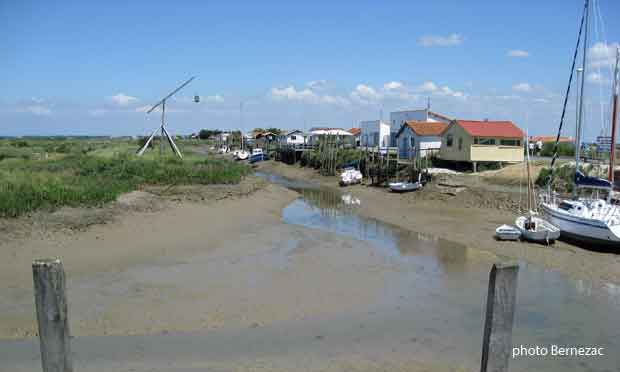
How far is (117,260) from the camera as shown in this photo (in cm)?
1459

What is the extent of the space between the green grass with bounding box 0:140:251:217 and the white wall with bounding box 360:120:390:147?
22.0 metres

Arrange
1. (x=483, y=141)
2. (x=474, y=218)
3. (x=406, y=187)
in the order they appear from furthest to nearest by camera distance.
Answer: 1. (x=483, y=141)
2. (x=406, y=187)
3. (x=474, y=218)

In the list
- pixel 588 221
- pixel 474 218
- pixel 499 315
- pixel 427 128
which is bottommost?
pixel 474 218

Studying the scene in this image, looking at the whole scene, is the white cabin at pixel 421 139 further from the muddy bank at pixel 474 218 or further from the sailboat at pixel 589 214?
the sailboat at pixel 589 214

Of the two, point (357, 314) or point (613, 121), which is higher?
point (613, 121)

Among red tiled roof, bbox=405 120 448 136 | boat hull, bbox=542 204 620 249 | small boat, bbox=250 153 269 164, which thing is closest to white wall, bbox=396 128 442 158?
red tiled roof, bbox=405 120 448 136

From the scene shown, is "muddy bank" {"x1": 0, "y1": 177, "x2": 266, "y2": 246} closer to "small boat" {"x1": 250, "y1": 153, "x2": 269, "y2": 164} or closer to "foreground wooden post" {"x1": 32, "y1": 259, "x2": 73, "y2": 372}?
"foreground wooden post" {"x1": 32, "y1": 259, "x2": 73, "y2": 372}

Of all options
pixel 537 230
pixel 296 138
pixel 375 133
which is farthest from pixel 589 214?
pixel 296 138

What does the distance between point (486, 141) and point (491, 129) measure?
1.17 metres

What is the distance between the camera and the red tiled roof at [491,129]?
35350 mm

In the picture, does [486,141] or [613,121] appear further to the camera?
[486,141]

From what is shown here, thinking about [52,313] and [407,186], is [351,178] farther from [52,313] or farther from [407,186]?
[52,313]

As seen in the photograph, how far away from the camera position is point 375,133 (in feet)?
190

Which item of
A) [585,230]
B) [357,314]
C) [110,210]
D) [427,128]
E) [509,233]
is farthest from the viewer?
[427,128]
